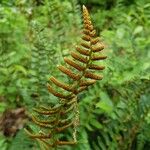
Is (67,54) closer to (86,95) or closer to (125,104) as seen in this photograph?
(86,95)

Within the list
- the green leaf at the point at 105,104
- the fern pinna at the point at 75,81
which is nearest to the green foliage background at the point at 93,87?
the green leaf at the point at 105,104

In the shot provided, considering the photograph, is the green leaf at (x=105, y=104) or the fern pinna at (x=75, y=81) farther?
the green leaf at (x=105, y=104)

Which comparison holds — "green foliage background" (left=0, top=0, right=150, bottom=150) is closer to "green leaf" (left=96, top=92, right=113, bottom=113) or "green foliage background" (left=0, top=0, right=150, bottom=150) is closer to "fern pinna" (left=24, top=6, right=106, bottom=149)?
"green leaf" (left=96, top=92, right=113, bottom=113)

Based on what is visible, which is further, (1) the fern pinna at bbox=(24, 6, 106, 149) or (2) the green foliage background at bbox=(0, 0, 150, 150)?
(2) the green foliage background at bbox=(0, 0, 150, 150)

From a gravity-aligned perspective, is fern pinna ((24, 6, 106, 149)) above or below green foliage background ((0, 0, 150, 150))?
above

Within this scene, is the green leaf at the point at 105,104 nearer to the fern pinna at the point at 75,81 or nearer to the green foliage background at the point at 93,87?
the green foliage background at the point at 93,87

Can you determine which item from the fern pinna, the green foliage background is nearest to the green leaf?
the green foliage background

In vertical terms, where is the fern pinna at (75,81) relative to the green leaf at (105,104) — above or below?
above

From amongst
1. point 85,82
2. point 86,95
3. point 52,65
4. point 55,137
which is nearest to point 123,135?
point 86,95

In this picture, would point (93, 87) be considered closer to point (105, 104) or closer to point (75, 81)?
point (105, 104)

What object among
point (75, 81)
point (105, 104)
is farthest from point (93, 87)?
point (75, 81)

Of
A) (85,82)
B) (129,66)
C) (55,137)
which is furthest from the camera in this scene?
(129,66)
